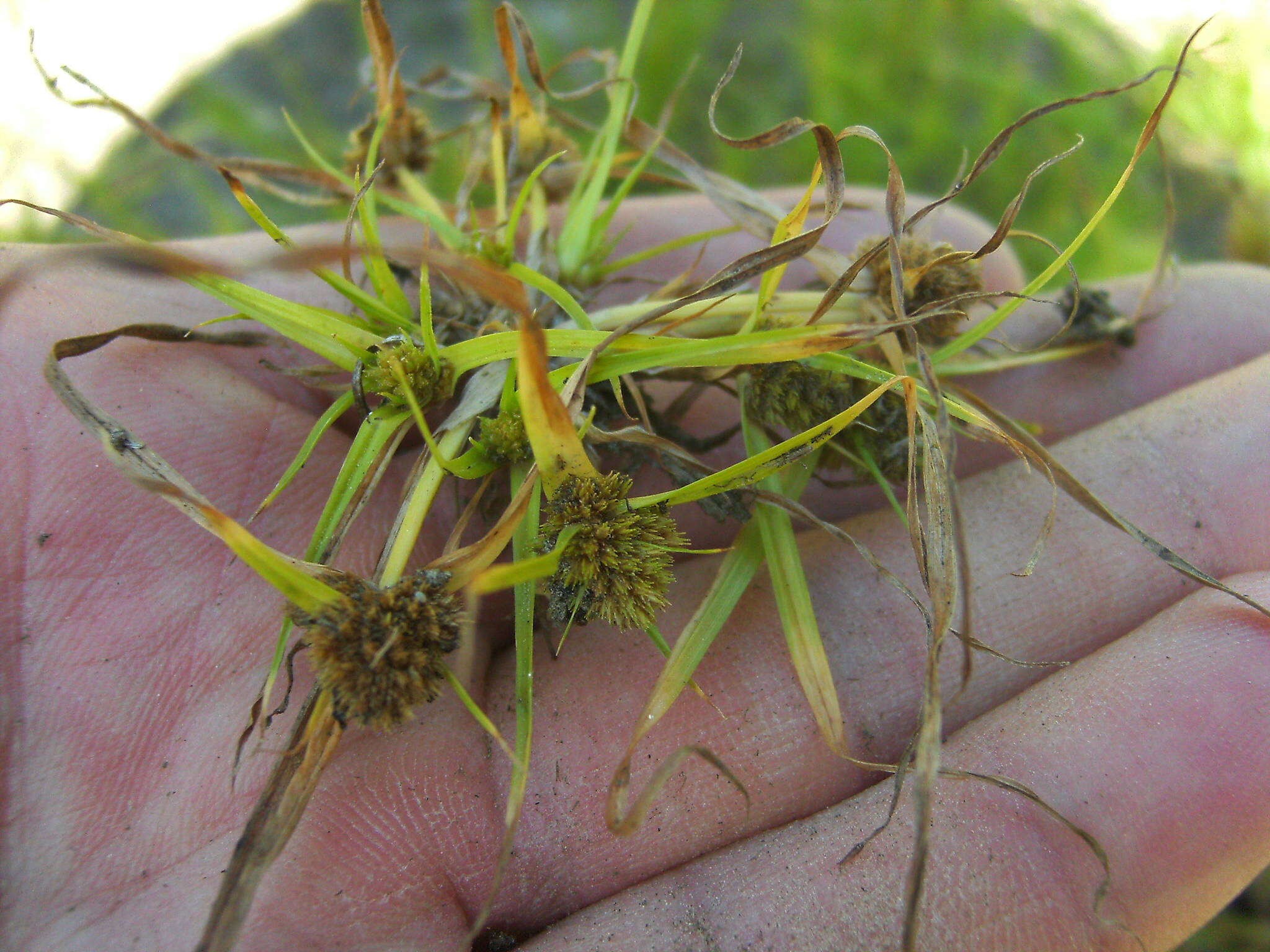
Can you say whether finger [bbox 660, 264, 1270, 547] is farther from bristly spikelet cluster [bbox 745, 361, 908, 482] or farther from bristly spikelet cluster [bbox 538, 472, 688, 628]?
bristly spikelet cluster [bbox 538, 472, 688, 628]

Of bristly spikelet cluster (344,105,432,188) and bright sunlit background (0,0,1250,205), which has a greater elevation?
bright sunlit background (0,0,1250,205)

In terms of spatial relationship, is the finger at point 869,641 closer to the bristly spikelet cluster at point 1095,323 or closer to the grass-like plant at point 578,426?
the grass-like plant at point 578,426

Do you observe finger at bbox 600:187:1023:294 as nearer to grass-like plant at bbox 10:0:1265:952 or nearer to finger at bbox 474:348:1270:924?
grass-like plant at bbox 10:0:1265:952

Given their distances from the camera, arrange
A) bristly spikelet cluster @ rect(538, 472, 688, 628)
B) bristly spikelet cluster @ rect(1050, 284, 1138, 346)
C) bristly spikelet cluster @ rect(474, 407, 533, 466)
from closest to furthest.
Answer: bristly spikelet cluster @ rect(538, 472, 688, 628) < bristly spikelet cluster @ rect(474, 407, 533, 466) < bristly spikelet cluster @ rect(1050, 284, 1138, 346)

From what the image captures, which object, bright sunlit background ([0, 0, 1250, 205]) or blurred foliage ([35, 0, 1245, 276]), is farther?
bright sunlit background ([0, 0, 1250, 205])

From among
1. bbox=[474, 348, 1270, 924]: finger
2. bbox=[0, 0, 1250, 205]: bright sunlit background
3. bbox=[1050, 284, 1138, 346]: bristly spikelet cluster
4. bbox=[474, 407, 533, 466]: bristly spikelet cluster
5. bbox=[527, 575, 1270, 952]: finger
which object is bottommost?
bbox=[527, 575, 1270, 952]: finger

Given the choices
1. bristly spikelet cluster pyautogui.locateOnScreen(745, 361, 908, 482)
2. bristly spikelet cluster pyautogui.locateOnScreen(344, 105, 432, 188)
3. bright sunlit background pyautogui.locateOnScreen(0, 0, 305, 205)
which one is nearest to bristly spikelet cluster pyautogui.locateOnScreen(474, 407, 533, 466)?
bristly spikelet cluster pyautogui.locateOnScreen(745, 361, 908, 482)

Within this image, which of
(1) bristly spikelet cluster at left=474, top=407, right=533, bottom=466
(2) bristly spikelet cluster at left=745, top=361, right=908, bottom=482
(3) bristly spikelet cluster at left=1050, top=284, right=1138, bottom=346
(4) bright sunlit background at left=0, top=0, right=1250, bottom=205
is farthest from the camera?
(4) bright sunlit background at left=0, top=0, right=1250, bottom=205
